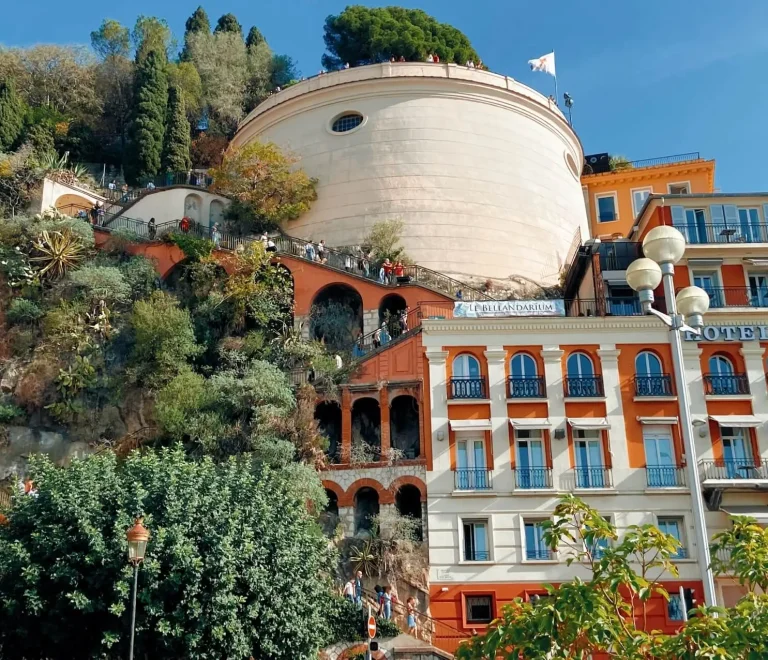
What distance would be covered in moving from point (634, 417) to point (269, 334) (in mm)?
12785

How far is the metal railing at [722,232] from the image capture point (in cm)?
3403

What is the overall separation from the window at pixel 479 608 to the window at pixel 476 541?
1.10 metres

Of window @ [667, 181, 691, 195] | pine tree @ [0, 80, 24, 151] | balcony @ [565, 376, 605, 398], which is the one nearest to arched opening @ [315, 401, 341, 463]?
balcony @ [565, 376, 605, 398]

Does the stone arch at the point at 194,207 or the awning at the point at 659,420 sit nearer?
the awning at the point at 659,420

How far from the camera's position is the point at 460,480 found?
29.8 m

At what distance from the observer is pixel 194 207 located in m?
43.1

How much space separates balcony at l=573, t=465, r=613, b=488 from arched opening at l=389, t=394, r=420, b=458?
205 inches

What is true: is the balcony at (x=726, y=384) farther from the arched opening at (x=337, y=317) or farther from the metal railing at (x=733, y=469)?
the arched opening at (x=337, y=317)

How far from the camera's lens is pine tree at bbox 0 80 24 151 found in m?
50.1

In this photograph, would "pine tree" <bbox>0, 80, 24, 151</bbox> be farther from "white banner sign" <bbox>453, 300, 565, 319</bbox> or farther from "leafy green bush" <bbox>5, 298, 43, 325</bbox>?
"white banner sign" <bbox>453, 300, 565, 319</bbox>

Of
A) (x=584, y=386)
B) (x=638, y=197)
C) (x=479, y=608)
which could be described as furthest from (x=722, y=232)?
(x=638, y=197)

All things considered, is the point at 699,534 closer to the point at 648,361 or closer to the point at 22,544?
the point at 22,544

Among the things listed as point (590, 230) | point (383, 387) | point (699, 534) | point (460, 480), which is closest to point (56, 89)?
point (590, 230)

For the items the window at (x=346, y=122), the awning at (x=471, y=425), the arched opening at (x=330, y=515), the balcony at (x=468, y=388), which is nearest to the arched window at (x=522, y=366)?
the balcony at (x=468, y=388)
